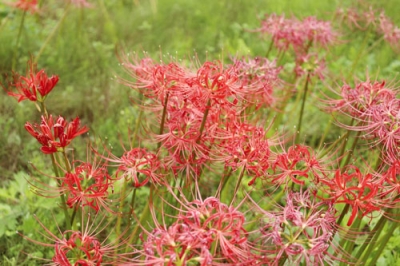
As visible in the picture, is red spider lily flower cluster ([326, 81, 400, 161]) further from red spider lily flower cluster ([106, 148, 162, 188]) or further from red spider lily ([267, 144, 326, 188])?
red spider lily flower cluster ([106, 148, 162, 188])

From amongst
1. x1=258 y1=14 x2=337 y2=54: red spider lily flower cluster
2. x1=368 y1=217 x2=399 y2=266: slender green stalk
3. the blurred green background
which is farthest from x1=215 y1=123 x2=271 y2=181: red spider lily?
x1=258 y1=14 x2=337 y2=54: red spider lily flower cluster

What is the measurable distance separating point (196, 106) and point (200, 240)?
1.81ft

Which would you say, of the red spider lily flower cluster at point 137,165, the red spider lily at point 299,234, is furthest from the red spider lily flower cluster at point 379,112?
the red spider lily flower cluster at point 137,165

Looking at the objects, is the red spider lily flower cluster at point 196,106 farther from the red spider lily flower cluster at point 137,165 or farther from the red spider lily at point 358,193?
the red spider lily at point 358,193

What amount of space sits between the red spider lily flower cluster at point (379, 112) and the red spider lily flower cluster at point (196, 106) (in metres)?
0.43

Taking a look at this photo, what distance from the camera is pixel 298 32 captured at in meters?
2.84

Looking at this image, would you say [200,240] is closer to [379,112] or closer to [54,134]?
[54,134]

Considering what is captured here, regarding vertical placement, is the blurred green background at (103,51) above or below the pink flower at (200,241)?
below

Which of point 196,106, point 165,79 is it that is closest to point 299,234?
point 196,106

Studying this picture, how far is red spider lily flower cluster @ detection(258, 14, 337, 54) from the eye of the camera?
283 centimetres

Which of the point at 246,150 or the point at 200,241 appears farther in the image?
the point at 246,150

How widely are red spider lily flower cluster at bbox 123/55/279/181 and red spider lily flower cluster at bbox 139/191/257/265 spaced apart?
351 millimetres

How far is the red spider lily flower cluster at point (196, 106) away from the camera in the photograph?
153cm

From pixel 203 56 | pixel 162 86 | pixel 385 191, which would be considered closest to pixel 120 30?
pixel 203 56
